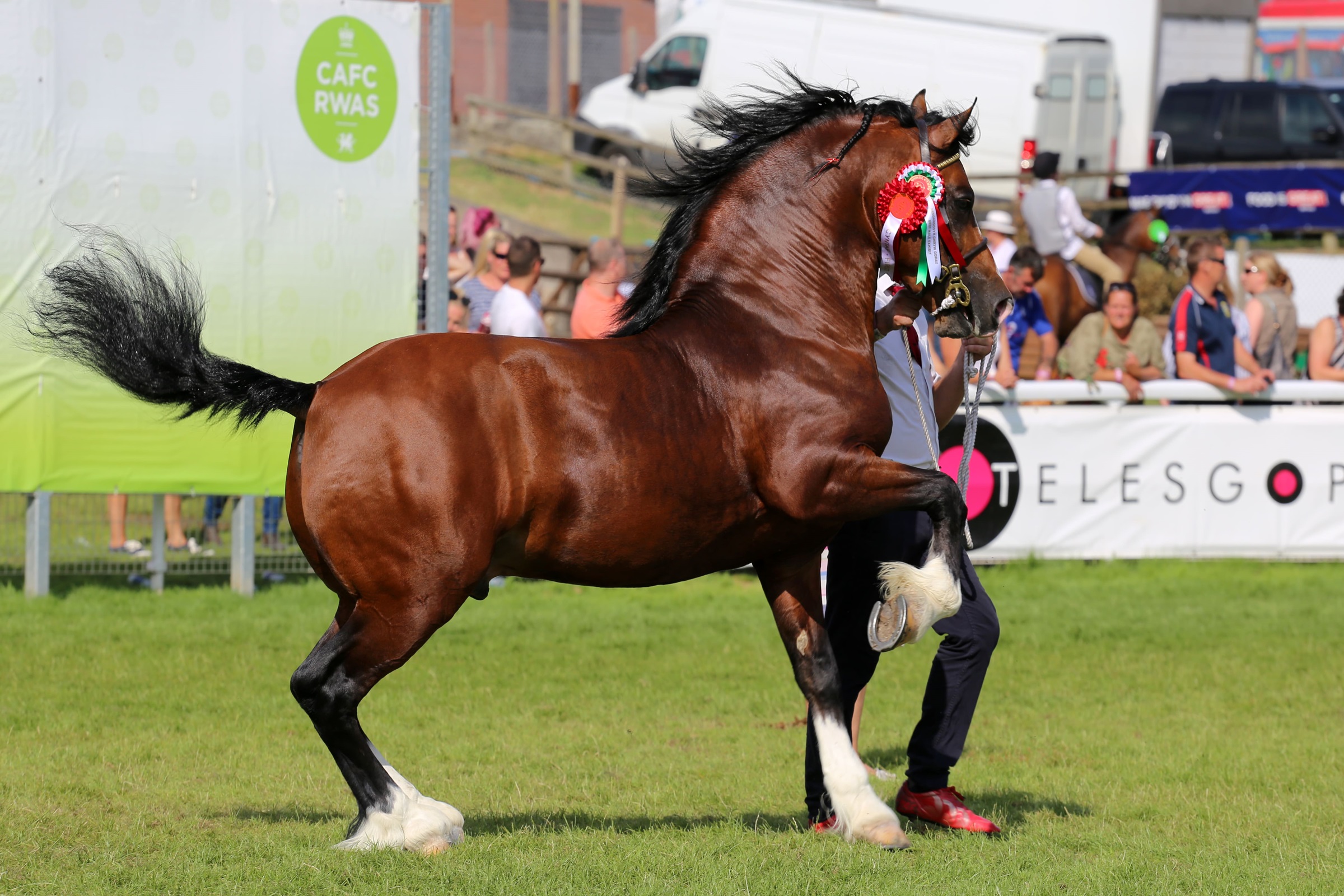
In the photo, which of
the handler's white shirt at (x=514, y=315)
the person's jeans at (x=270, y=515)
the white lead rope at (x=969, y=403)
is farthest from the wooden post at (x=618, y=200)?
the white lead rope at (x=969, y=403)

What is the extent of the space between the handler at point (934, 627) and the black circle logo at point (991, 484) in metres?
5.60

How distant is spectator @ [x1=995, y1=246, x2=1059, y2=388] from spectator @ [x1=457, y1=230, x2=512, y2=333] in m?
3.63

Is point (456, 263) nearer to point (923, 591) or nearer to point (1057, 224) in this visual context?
point (1057, 224)

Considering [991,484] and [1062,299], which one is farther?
[1062,299]

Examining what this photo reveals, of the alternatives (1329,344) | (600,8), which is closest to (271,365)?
(1329,344)

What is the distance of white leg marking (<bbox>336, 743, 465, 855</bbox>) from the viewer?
4.59 m

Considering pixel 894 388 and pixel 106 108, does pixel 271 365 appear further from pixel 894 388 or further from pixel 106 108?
pixel 894 388

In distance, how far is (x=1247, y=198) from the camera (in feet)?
64.4

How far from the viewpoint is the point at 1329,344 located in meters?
12.2

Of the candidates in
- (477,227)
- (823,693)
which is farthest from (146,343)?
(477,227)

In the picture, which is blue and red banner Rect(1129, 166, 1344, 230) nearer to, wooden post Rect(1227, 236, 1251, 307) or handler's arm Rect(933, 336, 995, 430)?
wooden post Rect(1227, 236, 1251, 307)

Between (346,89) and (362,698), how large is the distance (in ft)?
20.5

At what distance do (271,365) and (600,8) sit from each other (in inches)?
967

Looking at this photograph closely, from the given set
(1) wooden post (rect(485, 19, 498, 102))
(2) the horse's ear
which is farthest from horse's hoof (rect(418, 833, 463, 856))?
(1) wooden post (rect(485, 19, 498, 102))
